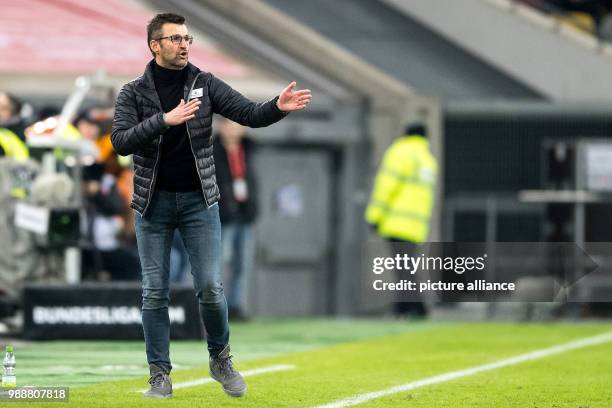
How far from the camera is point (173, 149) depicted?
8336 millimetres

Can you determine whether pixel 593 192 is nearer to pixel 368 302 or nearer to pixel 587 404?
pixel 368 302

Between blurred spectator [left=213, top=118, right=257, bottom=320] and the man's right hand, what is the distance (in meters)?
8.15

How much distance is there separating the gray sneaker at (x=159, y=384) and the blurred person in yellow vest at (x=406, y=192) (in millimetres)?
8217

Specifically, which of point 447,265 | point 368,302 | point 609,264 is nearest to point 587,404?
point 447,265

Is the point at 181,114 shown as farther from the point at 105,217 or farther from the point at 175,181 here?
the point at 105,217

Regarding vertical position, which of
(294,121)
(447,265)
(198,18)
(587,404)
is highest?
(198,18)

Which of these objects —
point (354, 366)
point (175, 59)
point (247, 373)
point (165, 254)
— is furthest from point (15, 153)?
point (175, 59)

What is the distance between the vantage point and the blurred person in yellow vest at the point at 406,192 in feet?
54.2

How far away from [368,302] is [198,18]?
398 centimetres

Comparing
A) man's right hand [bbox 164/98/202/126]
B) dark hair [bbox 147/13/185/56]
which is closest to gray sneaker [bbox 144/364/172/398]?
man's right hand [bbox 164/98/202/126]

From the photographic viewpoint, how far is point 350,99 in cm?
1902

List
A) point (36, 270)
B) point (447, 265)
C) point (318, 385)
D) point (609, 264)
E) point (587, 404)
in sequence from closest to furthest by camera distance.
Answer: point (587, 404)
point (318, 385)
point (447, 265)
point (36, 270)
point (609, 264)

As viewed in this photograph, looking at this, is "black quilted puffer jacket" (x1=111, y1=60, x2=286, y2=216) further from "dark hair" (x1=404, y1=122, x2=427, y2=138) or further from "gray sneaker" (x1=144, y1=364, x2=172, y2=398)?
"dark hair" (x1=404, y1=122, x2=427, y2=138)

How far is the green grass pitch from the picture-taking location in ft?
27.9
